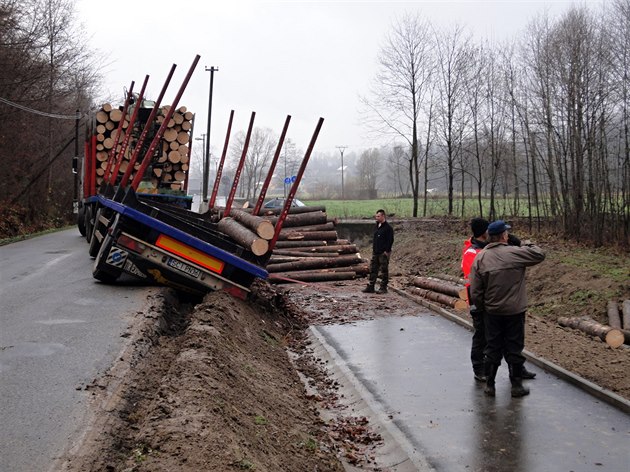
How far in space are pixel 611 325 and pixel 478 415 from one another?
5672mm

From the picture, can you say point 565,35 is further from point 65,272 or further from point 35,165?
point 35,165

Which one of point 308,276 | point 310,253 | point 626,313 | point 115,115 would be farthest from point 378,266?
point 115,115

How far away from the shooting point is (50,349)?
7.59m

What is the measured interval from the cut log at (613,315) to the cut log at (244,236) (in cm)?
591

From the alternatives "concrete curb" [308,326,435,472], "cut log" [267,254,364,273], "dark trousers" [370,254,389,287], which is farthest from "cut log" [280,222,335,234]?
"concrete curb" [308,326,435,472]

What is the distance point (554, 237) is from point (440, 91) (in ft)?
42.0

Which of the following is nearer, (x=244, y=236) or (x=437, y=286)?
(x=244, y=236)

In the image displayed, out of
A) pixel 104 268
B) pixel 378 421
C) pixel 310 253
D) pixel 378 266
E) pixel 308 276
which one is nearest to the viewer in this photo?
pixel 378 421

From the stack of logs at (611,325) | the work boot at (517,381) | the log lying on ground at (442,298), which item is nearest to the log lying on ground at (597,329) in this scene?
the stack of logs at (611,325)

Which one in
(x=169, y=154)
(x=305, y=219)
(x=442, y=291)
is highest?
(x=169, y=154)

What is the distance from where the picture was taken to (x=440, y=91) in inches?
1270

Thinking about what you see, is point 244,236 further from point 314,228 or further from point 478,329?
point 314,228

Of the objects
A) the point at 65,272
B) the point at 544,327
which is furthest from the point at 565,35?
the point at 65,272

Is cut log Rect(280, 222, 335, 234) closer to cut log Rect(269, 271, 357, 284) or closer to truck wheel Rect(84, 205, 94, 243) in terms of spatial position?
cut log Rect(269, 271, 357, 284)
